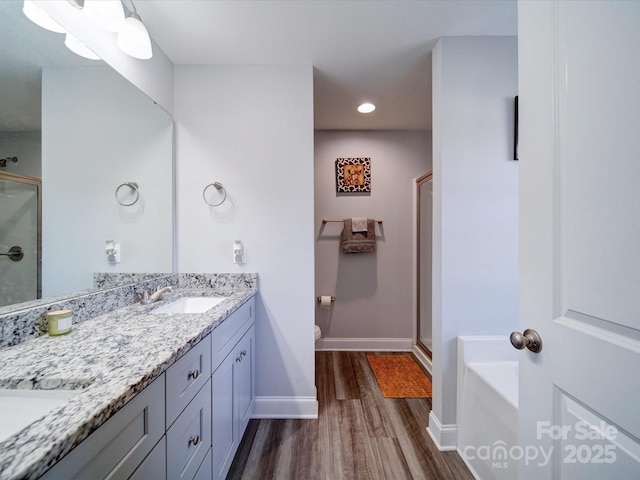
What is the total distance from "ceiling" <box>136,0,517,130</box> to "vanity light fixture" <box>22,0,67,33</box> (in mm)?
484

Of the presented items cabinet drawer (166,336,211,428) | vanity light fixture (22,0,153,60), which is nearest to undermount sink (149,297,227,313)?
cabinet drawer (166,336,211,428)

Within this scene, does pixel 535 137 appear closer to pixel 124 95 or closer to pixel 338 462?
pixel 338 462

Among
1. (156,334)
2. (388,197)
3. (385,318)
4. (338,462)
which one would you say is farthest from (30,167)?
(385,318)

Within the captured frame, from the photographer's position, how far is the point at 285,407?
1.73 metres

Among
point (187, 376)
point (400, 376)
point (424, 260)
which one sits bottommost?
point (400, 376)

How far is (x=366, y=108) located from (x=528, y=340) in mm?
2226

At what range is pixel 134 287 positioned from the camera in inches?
→ 55.7

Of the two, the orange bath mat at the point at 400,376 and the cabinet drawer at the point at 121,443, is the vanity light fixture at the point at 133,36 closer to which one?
the cabinet drawer at the point at 121,443

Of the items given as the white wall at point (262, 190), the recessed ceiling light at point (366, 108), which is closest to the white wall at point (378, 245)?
the recessed ceiling light at point (366, 108)

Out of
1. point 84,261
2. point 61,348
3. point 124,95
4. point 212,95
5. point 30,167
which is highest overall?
point 212,95

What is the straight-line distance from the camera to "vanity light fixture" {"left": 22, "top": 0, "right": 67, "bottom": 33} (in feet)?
3.07

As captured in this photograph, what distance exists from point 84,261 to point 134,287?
0.96 feet

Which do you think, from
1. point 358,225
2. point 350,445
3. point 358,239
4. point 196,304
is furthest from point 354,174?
point 350,445

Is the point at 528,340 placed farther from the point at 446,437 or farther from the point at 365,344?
the point at 365,344
